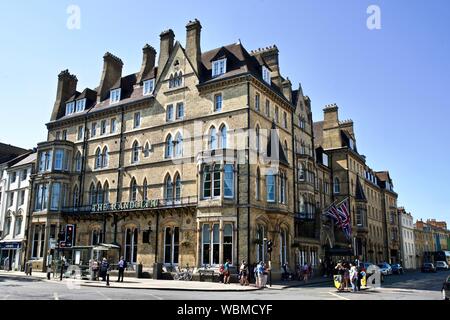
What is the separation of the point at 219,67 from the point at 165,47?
692 cm

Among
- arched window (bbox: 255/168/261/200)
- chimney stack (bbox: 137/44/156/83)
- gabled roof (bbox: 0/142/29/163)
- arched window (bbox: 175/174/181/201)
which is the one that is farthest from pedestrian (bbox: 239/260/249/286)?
gabled roof (bbox: 0/142/29/163)

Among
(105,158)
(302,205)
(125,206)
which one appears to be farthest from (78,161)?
(302,205)

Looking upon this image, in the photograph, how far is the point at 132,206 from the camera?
114ft

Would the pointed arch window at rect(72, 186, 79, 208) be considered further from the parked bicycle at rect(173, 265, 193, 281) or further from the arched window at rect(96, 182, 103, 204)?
the parked bicycle at rect(173, 265, 193, 281)

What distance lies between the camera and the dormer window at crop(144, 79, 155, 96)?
37.9 metres

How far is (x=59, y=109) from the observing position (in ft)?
149

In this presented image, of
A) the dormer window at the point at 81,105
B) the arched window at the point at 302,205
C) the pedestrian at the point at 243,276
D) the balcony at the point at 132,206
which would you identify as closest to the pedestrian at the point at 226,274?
the pedestrian at the point at 243,276

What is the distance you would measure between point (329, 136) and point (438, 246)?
77430 millimetres

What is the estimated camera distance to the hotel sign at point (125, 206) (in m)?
33.5

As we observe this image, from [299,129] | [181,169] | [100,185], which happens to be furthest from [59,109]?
[299,129]

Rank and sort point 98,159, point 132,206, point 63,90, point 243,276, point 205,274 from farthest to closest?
point 63,90, point 98,159, point 132,206, point 205,274, point 243,276

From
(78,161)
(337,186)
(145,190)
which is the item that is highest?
(78,161)

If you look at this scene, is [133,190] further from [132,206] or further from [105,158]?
[105,158]
